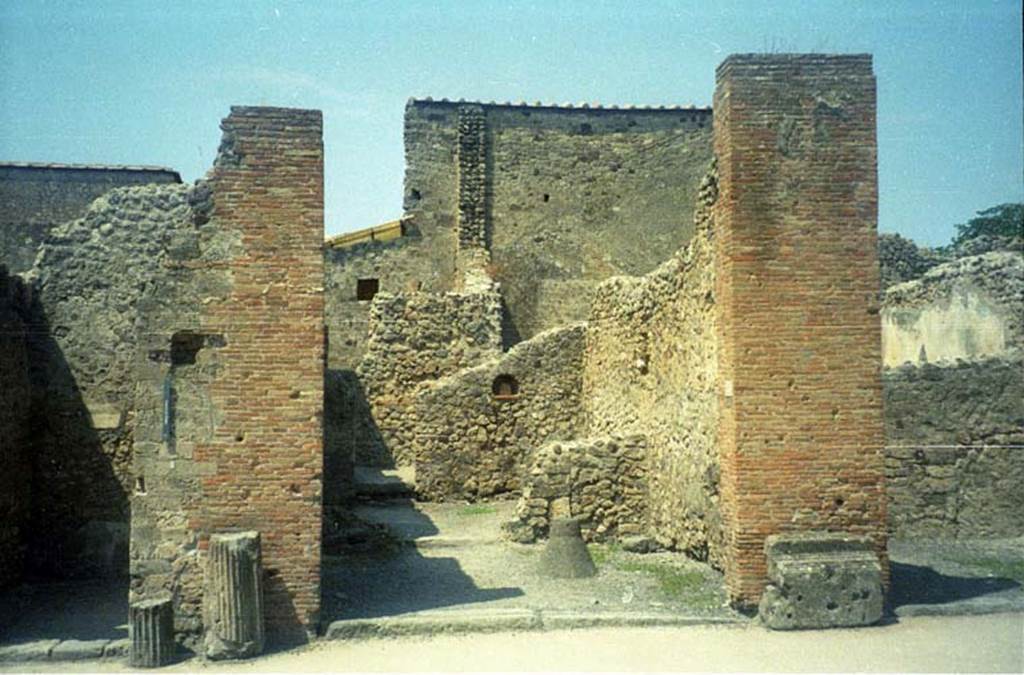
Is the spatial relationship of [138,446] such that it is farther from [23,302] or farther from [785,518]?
[785,518]

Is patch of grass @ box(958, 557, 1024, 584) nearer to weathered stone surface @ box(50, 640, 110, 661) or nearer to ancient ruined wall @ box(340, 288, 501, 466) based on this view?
weathered stone surface @ box(50, 640, 110, 661)

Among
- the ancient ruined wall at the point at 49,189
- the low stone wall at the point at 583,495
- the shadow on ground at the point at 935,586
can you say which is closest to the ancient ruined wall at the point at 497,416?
the low stone wall at the point at 583,495

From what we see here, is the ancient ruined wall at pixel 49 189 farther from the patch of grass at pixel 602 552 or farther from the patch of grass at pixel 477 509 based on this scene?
the patch of grass at pixel 602 552

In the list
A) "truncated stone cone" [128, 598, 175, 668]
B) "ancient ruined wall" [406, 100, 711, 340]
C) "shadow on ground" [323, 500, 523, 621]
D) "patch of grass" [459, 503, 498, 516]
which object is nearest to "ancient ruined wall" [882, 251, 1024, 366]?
"patch of grass" [459, 503, 498, 516]

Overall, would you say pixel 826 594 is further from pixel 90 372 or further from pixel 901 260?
pixel 901 260

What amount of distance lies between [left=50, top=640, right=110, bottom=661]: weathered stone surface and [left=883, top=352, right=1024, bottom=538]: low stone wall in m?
9.48

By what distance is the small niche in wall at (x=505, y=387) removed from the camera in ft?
50.9

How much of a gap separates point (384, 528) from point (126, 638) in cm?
430

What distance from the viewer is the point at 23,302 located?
9.90m

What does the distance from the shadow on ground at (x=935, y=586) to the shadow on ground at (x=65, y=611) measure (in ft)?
24.9

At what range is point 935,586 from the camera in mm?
8867

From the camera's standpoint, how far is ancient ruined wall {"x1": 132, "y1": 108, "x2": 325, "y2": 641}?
766 cm

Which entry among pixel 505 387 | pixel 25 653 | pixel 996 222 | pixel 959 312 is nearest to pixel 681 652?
pixel 25 653

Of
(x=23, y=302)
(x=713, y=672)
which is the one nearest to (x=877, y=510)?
(x=713, y=672)
